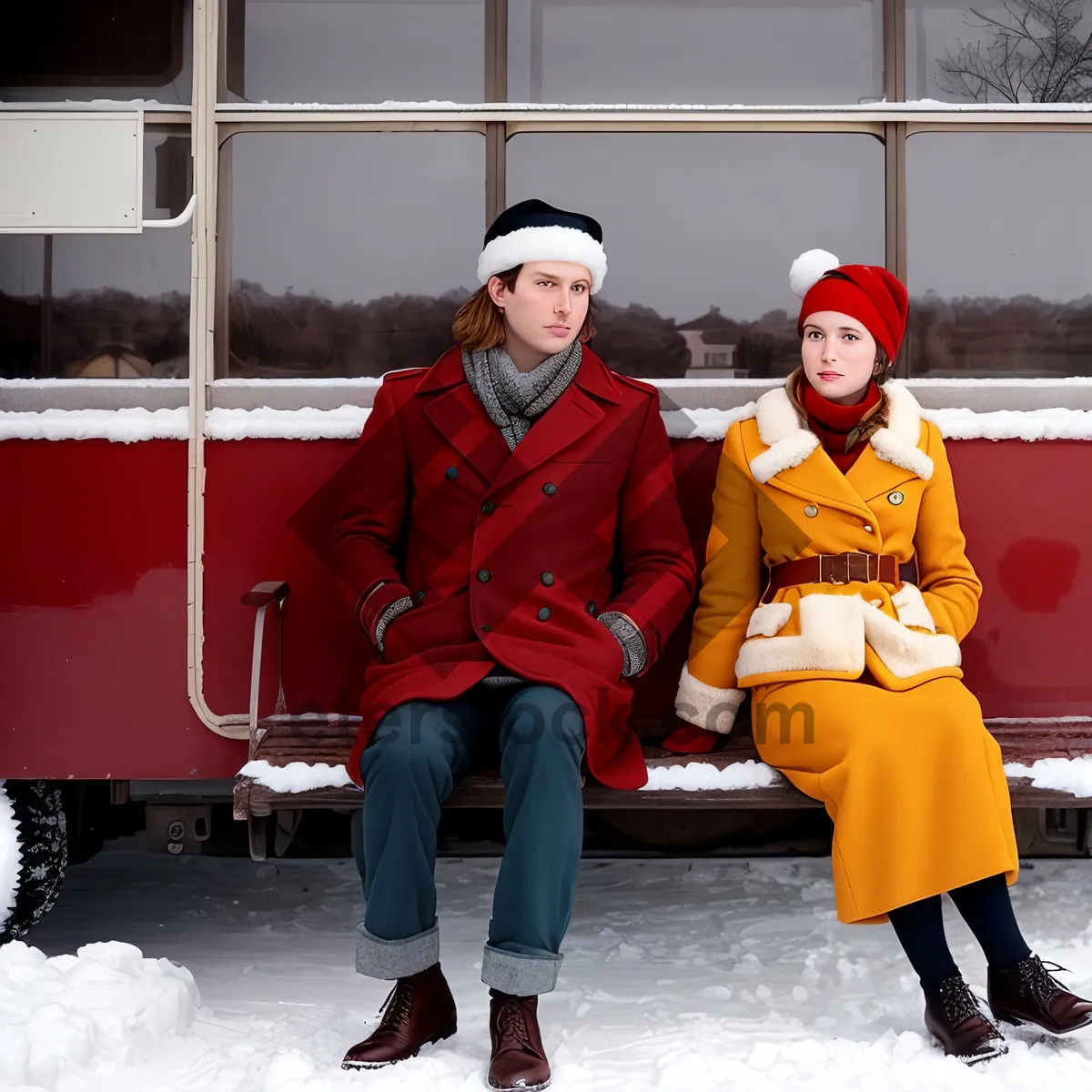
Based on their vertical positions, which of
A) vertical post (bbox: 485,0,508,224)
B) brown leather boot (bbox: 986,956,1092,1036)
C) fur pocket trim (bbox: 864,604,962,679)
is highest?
vertical post (bbox: 485,0,508,224)

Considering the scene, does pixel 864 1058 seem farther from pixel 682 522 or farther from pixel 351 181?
pixel 351 181

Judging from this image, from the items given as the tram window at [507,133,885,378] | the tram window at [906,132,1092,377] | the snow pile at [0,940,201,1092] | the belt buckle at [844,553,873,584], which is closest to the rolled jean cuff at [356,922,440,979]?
the snow pile at [0,940,201,1092]

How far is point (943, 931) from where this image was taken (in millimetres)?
2504

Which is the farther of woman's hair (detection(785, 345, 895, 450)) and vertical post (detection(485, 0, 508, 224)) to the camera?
vertical post (detection(485, 0, 508, 224))

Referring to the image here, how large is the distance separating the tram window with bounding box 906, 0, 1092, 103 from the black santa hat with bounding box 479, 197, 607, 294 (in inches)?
39.5

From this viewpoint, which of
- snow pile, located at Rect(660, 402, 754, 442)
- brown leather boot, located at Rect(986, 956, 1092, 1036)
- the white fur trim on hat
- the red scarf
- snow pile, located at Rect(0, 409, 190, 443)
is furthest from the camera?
snow pile, located at Rect(660, 402, 754, 442)

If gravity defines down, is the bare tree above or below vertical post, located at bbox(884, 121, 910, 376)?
above

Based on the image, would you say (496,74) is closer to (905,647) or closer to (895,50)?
(895,50)

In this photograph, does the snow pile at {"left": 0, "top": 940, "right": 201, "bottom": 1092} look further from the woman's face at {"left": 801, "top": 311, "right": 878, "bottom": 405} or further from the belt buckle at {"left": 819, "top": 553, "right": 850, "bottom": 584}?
the woman's face at {"left": 801, "top": 311, "right": 878, "bottom": 405}

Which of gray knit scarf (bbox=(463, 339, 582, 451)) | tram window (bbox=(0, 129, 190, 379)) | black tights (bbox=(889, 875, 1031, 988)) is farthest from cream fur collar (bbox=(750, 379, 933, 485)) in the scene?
tram window (bbox=(0, 129, 190, 379))

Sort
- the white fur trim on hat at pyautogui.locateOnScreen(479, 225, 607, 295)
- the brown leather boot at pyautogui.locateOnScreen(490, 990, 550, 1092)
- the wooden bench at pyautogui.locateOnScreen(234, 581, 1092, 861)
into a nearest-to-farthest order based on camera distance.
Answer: the brown leather boot at pyautogui.locateOnScreen(490, 990, 550, 1092), the wooden bench at pyautogui.locateOnScreen(234, 581, 1092, 861), the white fur trim on hat at pyautogui.locateOnScreen(479, 225, 607, 295)

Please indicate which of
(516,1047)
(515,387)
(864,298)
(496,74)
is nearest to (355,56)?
(496,74)

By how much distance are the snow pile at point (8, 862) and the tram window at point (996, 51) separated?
9.65ft

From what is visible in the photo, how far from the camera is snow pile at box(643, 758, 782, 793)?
2.73 metres
